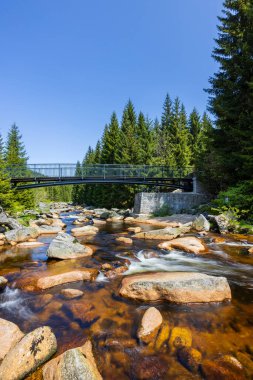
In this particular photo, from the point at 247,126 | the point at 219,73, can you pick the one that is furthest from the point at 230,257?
the point at 219,73

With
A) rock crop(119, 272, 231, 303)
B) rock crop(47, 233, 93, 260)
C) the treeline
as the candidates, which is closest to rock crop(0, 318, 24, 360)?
rock crop(119, 272, 231, 303)

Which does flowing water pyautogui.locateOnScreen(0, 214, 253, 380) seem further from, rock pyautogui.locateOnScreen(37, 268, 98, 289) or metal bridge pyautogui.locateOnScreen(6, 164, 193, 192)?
metal bridge pyautogui.locateOnScreen(6, 164, 193, 192)

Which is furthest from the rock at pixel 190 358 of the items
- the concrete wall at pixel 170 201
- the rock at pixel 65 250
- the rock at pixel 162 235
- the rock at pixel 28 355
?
the concrete wall at pixel 170 201

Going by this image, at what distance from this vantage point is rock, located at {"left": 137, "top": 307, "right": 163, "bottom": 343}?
12.1 ft

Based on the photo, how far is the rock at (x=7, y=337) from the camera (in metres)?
3.23

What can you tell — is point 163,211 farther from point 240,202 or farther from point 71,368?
point 71,368

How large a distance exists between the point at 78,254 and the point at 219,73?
1820cm

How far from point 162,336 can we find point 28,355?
6.92 feet

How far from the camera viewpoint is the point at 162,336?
370 cm

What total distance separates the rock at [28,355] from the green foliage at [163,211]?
62.0 feet

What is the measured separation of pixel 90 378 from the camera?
263 centimetres

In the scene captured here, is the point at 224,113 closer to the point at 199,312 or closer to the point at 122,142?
the point at 199,312

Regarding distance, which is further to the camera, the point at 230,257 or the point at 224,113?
the point at 224,113

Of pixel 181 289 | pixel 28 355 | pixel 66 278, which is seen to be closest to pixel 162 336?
pixel 181 289
